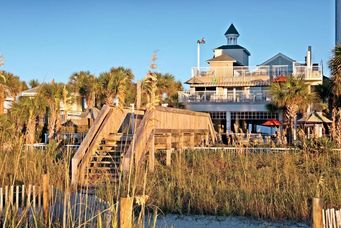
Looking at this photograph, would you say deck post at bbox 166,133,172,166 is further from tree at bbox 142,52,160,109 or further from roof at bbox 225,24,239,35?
roof at bbox 225,24,239,35

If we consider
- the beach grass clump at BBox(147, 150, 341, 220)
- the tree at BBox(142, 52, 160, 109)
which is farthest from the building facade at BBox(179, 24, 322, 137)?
the tree at BBox(142, 52, 160, 109)

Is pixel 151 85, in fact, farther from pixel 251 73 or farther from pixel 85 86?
pixel 251 73

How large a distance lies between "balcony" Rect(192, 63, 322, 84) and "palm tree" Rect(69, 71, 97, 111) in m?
9.37

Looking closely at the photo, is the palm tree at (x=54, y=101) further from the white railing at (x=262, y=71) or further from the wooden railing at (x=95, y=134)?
the white railing at (x=262, y=71)

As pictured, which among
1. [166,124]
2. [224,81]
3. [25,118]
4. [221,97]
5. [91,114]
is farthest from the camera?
[224,81]

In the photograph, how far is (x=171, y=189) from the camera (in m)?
10.5

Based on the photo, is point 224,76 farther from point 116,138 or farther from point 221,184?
point 221,184

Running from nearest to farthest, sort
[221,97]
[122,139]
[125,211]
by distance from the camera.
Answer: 1. [125,211]
2. [122,139]
3. [221,97]

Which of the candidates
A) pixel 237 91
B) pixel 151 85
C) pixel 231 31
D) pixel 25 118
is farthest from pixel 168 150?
pixel 231 31

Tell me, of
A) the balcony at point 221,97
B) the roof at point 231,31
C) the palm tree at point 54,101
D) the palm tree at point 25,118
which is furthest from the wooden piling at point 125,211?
the roof at point 231,31

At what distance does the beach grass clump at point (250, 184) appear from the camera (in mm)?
8789

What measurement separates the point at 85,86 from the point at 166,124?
21575 millimetres

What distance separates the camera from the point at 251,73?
131ft

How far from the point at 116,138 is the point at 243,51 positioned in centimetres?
3812
